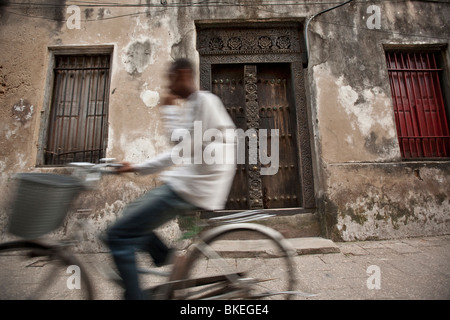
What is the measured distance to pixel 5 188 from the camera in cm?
382

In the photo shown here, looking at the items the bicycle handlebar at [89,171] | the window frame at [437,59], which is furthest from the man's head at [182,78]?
the window frame at [437,59]

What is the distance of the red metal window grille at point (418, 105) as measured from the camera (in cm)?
423

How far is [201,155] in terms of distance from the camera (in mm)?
1555

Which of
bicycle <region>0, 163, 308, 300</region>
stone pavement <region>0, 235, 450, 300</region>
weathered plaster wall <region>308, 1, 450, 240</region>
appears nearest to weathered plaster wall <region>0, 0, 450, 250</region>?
weathered plaster wall <region>308, 1, 450, 240</region>

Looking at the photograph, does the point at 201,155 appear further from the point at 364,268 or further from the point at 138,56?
the point at 138,56

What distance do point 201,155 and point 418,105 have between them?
441 centimetres

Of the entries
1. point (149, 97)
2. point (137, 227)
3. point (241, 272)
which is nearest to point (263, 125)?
point (149, 97)

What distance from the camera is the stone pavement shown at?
Answer: 2070 mm

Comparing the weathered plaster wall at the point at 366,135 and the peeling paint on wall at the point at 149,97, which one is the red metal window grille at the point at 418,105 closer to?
the weathered plaster wall at the point at 366,135

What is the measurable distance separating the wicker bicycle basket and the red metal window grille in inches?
182

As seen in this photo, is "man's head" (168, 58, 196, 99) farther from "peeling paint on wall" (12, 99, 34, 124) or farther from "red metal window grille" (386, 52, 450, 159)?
"red metal window grille" (386, 52, 450, 159)

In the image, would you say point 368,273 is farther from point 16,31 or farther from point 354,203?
point 16,31

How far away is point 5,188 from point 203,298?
381 centimetres
